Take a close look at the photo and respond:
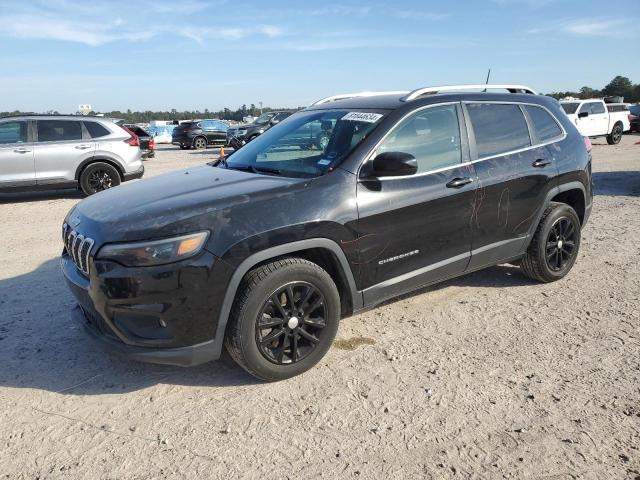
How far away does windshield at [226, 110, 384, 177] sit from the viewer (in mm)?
3678

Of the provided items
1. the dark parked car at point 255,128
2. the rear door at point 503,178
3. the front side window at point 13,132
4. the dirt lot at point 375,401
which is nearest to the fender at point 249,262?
the dirt lot at point 375,401

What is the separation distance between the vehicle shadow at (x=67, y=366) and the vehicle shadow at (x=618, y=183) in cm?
894

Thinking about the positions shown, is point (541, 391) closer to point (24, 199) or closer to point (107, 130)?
point (107, 130)

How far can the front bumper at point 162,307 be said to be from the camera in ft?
9.41

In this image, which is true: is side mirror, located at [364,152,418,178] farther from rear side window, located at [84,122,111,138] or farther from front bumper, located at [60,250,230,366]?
rear side window, located at [84,122,111,138]

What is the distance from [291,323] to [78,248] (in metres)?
1.40

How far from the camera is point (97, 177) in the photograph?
34.5ft

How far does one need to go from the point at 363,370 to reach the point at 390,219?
1.04m

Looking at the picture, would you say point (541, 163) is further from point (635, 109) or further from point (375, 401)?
point (635, 109)

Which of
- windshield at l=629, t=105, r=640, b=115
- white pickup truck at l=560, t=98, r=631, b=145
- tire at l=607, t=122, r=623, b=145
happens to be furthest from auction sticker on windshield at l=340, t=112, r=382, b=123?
windshield at l=629, t=105, r=640, b=115

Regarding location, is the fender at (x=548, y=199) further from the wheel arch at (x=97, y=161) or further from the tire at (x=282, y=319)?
the wheel arch at (x=97, y=161)

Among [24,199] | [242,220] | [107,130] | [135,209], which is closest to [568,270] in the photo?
[242,220]

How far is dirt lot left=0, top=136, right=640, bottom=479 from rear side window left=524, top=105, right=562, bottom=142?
1.46m

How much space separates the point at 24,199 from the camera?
10664 mm
